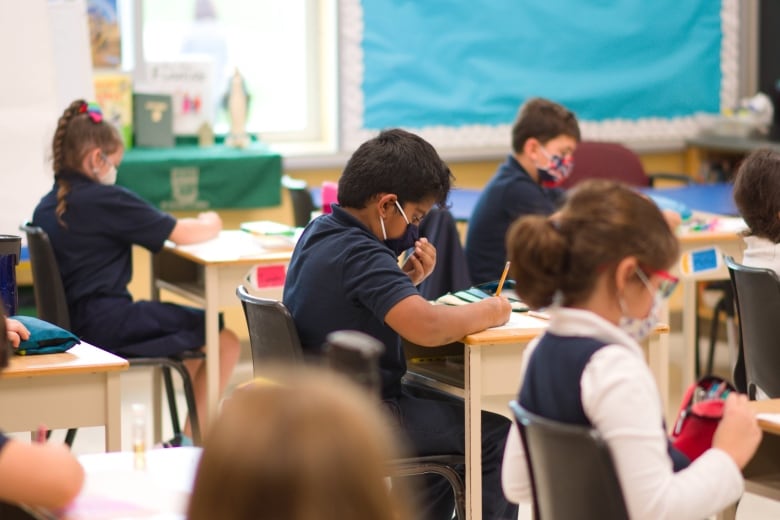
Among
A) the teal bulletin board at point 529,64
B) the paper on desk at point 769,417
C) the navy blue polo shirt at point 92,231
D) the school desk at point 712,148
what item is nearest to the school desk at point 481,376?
the paper on desk at point 769,417

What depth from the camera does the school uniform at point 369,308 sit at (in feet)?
8.55

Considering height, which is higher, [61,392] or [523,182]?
[523,182]

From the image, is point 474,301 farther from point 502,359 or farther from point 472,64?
point 472,64

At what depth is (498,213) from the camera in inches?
159

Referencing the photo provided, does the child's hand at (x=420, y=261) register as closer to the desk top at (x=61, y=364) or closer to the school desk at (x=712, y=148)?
the desk top at (x=61, y=364)

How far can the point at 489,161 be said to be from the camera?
6.22 meters

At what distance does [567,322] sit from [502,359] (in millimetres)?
988

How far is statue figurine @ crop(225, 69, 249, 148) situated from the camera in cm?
557

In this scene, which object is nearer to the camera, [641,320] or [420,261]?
[641,320]

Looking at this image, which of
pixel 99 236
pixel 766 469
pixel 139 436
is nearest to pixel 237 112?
pixel 99 236

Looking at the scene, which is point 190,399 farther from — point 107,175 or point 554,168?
point 554,168

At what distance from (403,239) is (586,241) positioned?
109cm

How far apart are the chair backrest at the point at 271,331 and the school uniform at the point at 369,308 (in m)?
0.07

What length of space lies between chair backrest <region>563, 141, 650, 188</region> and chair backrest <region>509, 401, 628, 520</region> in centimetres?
403
